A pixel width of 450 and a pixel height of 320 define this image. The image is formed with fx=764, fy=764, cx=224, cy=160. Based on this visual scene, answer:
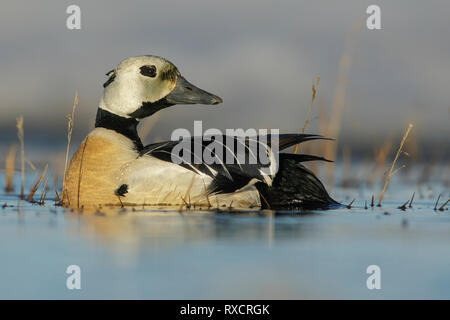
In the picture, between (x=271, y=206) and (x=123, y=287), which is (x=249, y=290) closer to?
(x=123, y=287)

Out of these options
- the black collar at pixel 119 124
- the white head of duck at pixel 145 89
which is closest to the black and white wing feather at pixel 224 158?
the black collar at pixel 119 124

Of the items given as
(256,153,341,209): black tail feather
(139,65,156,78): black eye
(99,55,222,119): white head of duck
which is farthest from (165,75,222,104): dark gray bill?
(256,153,341,209): black tail feather

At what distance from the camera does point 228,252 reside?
5332 mm

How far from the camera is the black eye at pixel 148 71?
28.0ft

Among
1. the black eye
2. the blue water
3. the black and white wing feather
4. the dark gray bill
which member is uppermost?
the black eye

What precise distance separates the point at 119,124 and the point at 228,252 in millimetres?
3670

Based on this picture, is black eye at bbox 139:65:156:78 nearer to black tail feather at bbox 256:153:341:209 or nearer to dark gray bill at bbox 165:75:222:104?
dark gray bill at bbox 165:75:222:104

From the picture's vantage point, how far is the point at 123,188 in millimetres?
7789

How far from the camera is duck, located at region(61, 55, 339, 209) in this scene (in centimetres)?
779

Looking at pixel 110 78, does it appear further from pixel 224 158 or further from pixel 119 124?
pixel 224 158

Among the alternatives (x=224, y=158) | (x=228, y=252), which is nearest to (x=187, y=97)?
(x=224, y=158)

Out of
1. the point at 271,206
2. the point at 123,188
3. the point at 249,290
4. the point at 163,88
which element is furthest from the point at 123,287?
the point at 163,88
